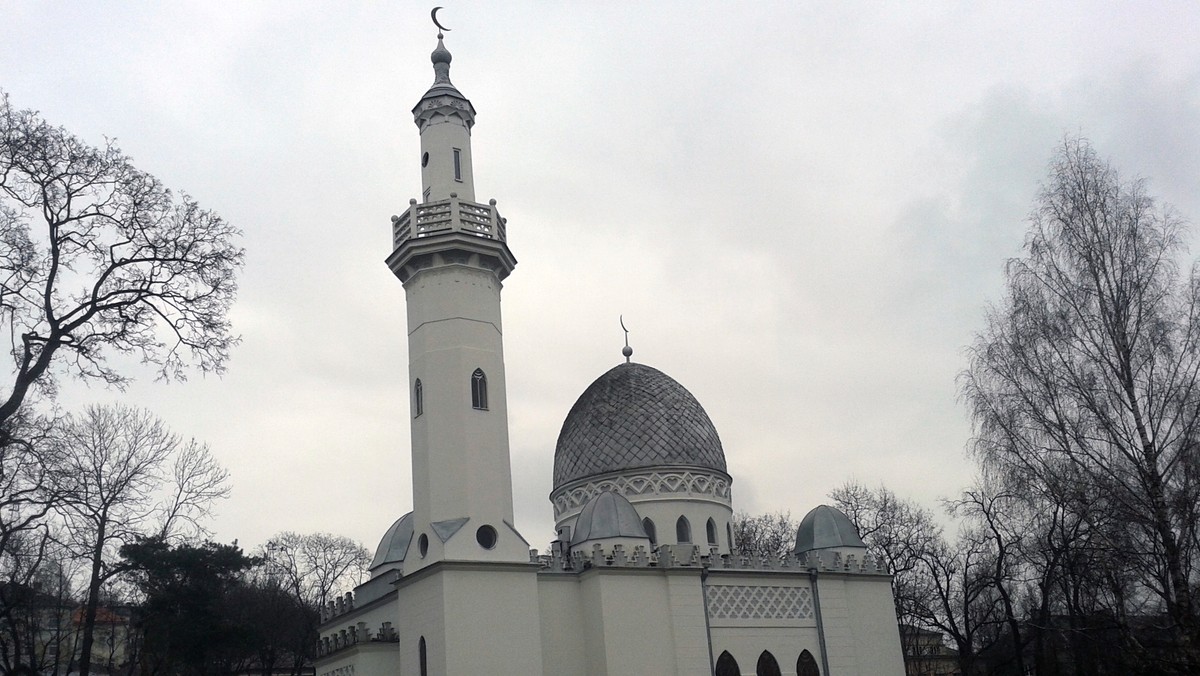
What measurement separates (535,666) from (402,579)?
3.91 metres

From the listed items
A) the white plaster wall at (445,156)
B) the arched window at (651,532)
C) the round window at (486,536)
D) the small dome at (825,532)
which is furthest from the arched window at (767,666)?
the white plaster wall at (445,156)

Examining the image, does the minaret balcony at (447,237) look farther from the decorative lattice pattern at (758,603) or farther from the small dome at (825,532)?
the small dome at (825,532)

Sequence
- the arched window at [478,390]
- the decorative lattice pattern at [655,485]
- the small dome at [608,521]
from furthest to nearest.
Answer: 1. the decorative lattice pattern at [655,485]
2. the small dome at [608,521]
3. the arched window at [478,390]

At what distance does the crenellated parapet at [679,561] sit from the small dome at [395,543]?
4.71 m

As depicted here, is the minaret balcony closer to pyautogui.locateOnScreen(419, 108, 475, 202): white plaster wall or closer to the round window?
pyautogui.locateOnScreen(419, 108, 475, 202): white plaster wall

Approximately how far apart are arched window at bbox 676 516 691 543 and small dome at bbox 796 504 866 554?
332 centimetres

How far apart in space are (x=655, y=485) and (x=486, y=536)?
27.7 ft

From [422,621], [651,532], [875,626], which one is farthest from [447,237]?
[875,626]

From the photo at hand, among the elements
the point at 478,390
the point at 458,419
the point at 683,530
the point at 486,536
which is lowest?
the point at 486,536

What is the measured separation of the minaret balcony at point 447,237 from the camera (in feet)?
84.4

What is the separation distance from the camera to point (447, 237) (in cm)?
2567

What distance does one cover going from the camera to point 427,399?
24.7 metres

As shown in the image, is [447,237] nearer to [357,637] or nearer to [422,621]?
[422,621]

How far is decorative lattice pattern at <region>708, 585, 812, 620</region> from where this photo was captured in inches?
1040
